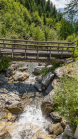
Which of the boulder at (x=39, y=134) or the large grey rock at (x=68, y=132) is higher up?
the large grey rock at (x=68, y=132)

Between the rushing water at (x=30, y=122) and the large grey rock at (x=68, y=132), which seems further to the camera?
the rushing water at (x=30, y=122)

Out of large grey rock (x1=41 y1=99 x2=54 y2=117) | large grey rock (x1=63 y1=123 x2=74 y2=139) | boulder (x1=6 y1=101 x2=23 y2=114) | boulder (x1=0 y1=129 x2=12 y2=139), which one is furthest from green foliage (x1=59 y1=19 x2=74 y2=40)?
boulder (x1=0 y1=129 x2=12 y2=139)

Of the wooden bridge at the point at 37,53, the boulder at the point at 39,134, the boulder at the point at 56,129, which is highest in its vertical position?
the wooden bridge at the point at 37,53

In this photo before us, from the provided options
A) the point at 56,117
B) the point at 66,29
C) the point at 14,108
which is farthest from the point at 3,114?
the point at 66,29

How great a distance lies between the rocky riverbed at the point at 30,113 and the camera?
632cm

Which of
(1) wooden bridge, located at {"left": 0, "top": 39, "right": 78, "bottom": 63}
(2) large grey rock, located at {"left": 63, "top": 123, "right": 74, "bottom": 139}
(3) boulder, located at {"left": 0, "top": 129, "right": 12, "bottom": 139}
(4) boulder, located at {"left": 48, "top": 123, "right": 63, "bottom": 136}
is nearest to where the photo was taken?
(2) large grey rock, located at {"left": 63, "top": 123, "right": 74, "bottom": 139}

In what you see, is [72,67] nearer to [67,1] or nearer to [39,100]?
[39,100]

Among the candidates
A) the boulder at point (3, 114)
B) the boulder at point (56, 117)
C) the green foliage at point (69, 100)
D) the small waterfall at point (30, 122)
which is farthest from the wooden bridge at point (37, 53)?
the green foliage at point (69, 100)

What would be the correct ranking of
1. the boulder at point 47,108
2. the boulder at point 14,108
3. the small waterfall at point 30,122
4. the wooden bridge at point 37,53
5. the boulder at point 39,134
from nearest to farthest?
the boulder at point 39,134, the small waterfall at point 30,122, the boulder at point 47,108, the boulder at point 14,108, the wooden bridge at point 37,53

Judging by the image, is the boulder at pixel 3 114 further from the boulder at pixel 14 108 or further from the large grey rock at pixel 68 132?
→ the large grey rock at pixel 68 132

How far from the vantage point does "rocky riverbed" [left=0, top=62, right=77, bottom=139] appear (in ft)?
20.8

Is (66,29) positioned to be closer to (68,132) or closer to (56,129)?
(56,129)

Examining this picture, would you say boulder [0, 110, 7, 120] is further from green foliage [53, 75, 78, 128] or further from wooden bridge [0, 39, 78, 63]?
wooden bridge [0, 39, 78, 63]

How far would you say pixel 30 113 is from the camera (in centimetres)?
826
